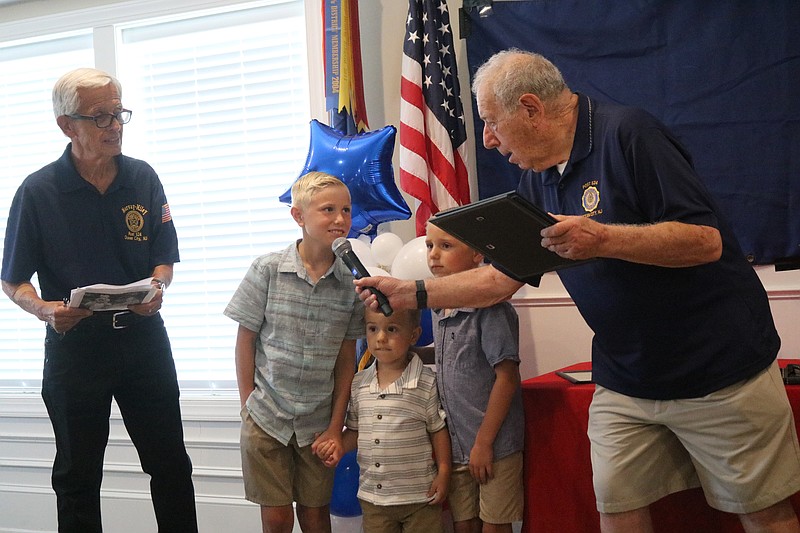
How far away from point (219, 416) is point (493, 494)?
1913 millimetres

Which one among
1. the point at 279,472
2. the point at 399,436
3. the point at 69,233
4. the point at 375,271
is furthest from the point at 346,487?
the point at 69,233

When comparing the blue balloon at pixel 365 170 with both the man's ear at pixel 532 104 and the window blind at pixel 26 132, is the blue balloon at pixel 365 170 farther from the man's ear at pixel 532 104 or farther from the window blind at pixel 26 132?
the window blind at pixel 26 132

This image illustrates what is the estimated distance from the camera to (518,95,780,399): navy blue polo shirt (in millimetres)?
1751

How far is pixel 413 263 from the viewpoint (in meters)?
2.68

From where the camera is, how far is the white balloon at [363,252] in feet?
9.32

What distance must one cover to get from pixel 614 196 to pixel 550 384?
0.85 metres

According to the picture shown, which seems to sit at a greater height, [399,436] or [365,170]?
[365,170]

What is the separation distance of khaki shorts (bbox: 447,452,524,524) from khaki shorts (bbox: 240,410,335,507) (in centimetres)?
42

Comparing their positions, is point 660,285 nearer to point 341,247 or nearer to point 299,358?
point 341,247

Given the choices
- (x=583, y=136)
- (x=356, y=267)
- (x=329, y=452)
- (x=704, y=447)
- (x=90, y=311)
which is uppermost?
(x=583, y=136)

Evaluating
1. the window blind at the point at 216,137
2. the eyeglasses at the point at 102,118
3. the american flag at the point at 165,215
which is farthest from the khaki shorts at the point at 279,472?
the window blind at the point at 216,137

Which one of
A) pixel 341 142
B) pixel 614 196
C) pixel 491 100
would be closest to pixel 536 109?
pixel 491 100

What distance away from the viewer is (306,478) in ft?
8.20

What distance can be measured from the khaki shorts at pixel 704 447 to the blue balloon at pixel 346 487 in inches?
39.4
